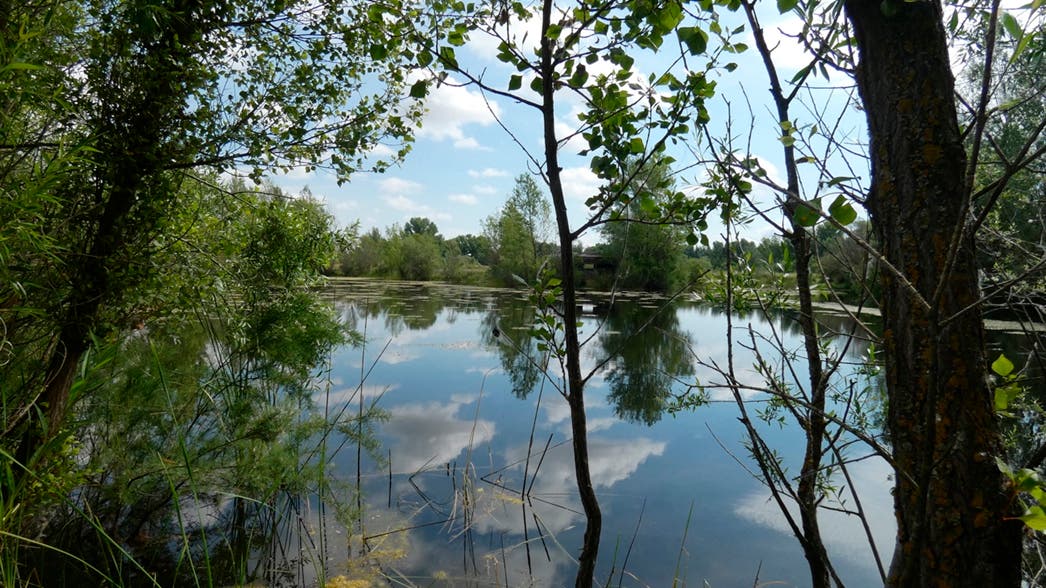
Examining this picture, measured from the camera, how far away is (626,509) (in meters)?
4.33

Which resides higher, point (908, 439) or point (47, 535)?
point (908, 439)

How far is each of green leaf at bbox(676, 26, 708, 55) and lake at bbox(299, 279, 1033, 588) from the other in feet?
2.10

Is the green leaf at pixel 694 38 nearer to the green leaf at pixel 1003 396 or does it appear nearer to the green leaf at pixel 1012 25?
the green leaf at pixel 1012 25

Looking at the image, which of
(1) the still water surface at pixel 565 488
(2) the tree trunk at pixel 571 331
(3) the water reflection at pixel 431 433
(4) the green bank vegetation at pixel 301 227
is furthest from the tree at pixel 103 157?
(3) the water reflection at pixel 431 433

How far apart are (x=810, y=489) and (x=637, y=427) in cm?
507

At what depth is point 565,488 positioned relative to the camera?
14.8ft

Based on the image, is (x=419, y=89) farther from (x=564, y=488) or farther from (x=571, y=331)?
(x=564, y=488)

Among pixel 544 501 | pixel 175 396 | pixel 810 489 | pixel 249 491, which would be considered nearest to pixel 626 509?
pixel 544 501

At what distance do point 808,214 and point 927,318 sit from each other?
0.81 ft

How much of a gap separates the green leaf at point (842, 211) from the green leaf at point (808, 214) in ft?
0.07

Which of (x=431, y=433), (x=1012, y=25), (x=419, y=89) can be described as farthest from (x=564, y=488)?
(x=1012, y=25)

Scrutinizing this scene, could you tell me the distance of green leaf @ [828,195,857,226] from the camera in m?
0.72

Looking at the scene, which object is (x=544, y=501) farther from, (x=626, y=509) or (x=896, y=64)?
(x=896, y=64)

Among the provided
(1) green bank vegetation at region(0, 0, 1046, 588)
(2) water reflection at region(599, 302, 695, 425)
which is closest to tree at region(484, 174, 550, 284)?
(2) water reflection at region(599, 302, 695, 425)
